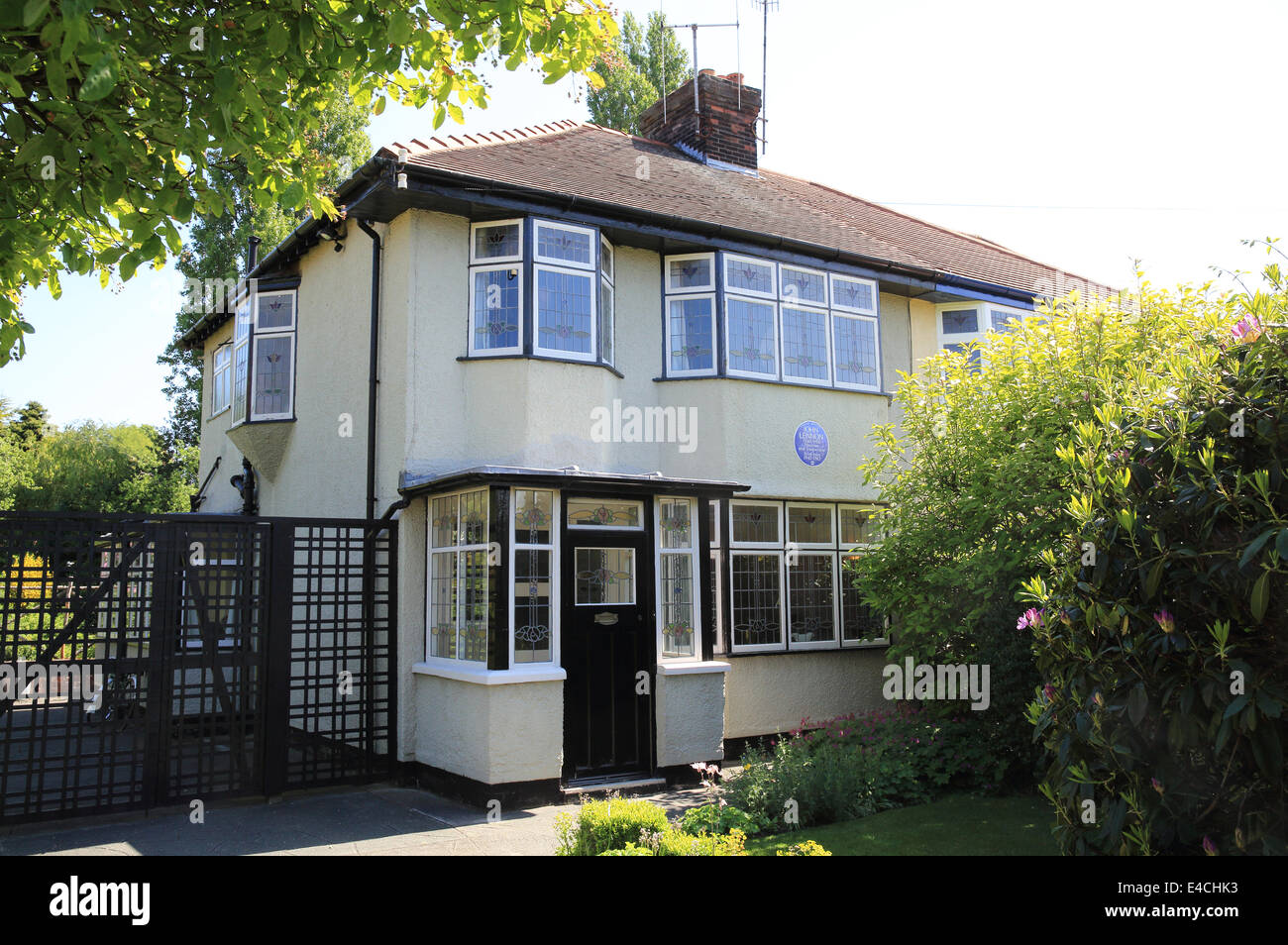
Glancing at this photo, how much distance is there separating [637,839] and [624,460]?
623 cm

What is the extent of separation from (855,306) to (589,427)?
4.78 metres

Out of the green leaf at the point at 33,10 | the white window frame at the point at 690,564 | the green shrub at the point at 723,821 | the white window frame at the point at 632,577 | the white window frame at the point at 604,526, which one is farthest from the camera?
the white window frame at the point at 690,564

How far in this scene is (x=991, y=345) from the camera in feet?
33.4

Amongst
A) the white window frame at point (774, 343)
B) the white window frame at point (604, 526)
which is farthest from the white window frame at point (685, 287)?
the white window frame at point (604, 526)

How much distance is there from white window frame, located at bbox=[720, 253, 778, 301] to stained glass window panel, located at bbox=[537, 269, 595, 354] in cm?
211

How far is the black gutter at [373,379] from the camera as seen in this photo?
35.5 feet

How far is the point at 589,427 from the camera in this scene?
35.9ft

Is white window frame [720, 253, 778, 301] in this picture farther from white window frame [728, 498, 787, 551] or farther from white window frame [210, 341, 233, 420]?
white window frame [210, 341, 233, 420]

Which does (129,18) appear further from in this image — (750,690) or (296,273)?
(750,690)

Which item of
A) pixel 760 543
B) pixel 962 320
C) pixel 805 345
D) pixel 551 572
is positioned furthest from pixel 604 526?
pixel 962 320

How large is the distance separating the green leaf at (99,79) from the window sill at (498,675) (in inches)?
230

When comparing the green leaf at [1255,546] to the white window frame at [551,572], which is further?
the white window frame at [551,572]

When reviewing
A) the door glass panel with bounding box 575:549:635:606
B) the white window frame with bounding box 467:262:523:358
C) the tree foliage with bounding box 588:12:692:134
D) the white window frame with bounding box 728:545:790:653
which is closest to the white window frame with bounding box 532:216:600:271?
the white window frame with bounding box 467:262:523:358

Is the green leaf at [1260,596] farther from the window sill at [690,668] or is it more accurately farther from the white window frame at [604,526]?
the white window frame at [604,526]
